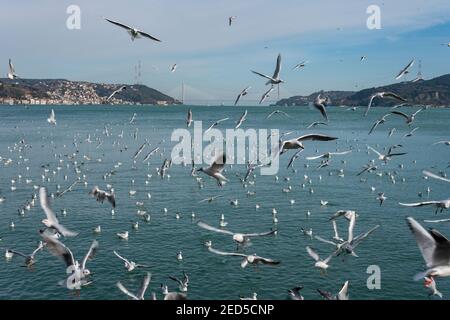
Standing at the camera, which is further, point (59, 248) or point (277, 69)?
point (277, 69)

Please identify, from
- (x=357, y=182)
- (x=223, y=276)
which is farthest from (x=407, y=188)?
(x=223, y=276)

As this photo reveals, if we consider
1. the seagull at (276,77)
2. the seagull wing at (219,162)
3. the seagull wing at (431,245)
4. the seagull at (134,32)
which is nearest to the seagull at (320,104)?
the seagull at (276,77)

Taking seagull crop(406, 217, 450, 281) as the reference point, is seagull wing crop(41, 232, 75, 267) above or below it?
below

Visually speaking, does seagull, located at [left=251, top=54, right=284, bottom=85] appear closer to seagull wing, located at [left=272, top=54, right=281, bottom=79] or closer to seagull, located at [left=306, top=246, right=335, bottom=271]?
seagull wing, located at [left=272, top=54, right=281, bottom=79]

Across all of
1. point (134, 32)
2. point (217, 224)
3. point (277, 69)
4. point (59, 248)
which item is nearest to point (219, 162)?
point (134, 32)

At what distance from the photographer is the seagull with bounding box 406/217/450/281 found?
8.51 meters

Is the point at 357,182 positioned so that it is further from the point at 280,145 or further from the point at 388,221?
the point at 280,145

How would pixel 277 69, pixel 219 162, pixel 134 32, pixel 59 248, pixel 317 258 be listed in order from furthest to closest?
pixel 277 69 < pixel 317 258 < pixel 134 32 < pixel 219 162 < pixel 59 248

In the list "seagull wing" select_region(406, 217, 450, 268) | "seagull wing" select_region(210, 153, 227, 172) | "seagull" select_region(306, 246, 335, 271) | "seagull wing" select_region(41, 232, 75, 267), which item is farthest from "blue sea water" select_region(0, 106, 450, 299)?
"seagull wing" select_region(406, 217, 450, 268)

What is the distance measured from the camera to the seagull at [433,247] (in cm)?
851

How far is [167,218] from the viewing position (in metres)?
33.0

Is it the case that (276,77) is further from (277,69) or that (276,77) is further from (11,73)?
(11,73)

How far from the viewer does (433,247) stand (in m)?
8.67
